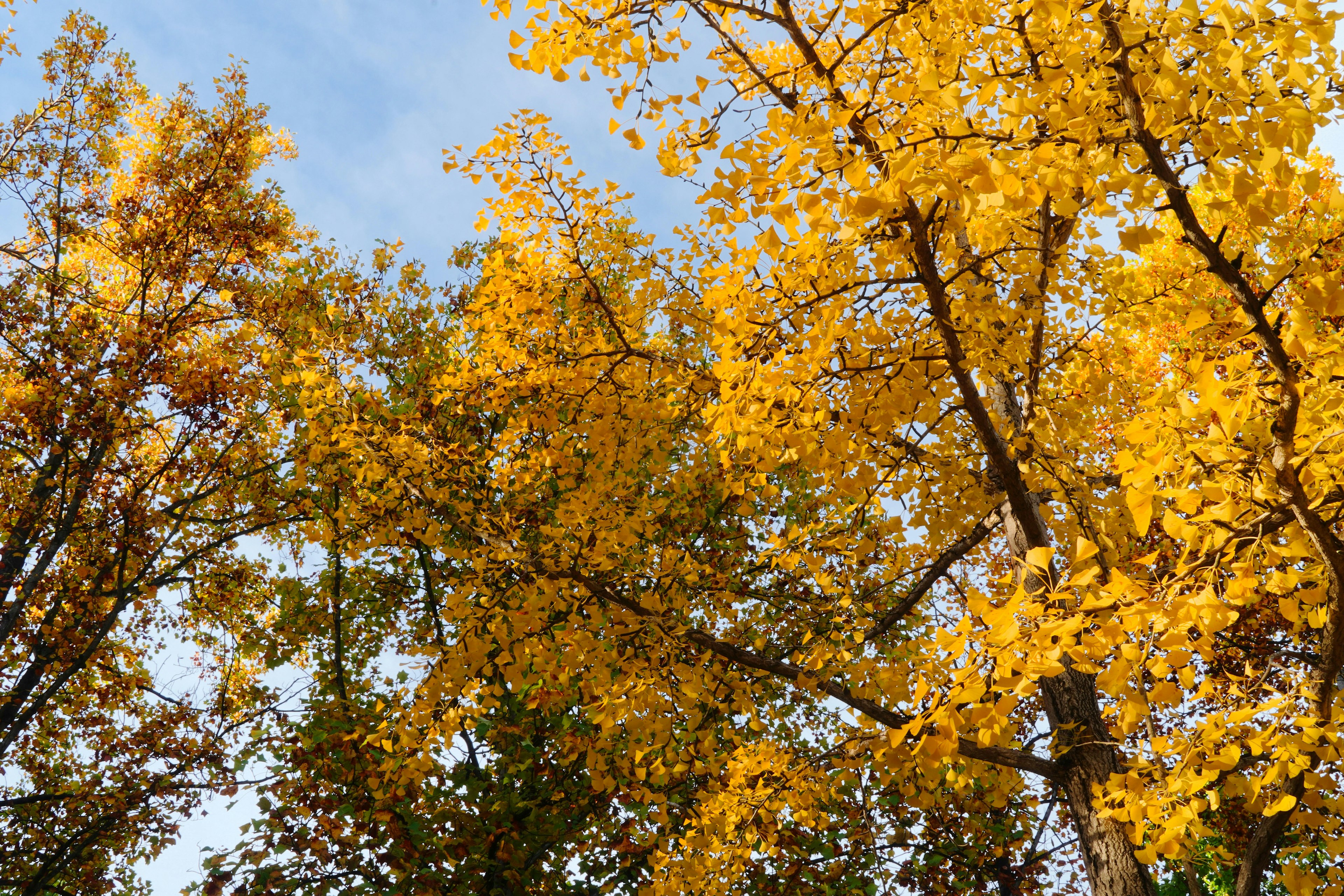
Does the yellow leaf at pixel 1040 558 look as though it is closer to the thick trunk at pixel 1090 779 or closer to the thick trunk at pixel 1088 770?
the thick trunk at pixel 1088 770

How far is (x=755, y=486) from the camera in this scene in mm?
4598

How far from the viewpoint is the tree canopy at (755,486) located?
200cm

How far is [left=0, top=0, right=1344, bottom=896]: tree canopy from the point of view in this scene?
6.55 feet

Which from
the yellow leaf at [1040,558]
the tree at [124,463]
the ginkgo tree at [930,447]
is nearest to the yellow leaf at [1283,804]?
the ginkgo tree at [930,447]

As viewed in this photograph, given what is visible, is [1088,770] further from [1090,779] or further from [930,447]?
[930,447]

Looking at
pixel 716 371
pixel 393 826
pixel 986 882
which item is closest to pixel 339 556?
pixel 393 826

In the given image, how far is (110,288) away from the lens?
11.9 m

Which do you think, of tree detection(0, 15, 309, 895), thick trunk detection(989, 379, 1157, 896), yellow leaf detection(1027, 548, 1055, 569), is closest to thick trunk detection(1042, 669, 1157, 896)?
thick trunk detection(989, 379, 1157, 896)

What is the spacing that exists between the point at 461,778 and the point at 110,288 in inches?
390

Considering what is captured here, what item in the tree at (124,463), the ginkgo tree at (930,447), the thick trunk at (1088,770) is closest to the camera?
the ginkgo tree at (930,447)

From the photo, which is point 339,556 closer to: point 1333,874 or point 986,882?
point 986,882

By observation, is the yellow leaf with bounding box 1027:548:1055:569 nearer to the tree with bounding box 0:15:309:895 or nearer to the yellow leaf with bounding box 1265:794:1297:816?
the yellow leaf with bounding box 1265:794:1297:816

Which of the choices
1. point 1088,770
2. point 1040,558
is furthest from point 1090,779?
point 1040,558

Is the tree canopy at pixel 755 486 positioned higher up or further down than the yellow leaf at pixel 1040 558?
higher up
